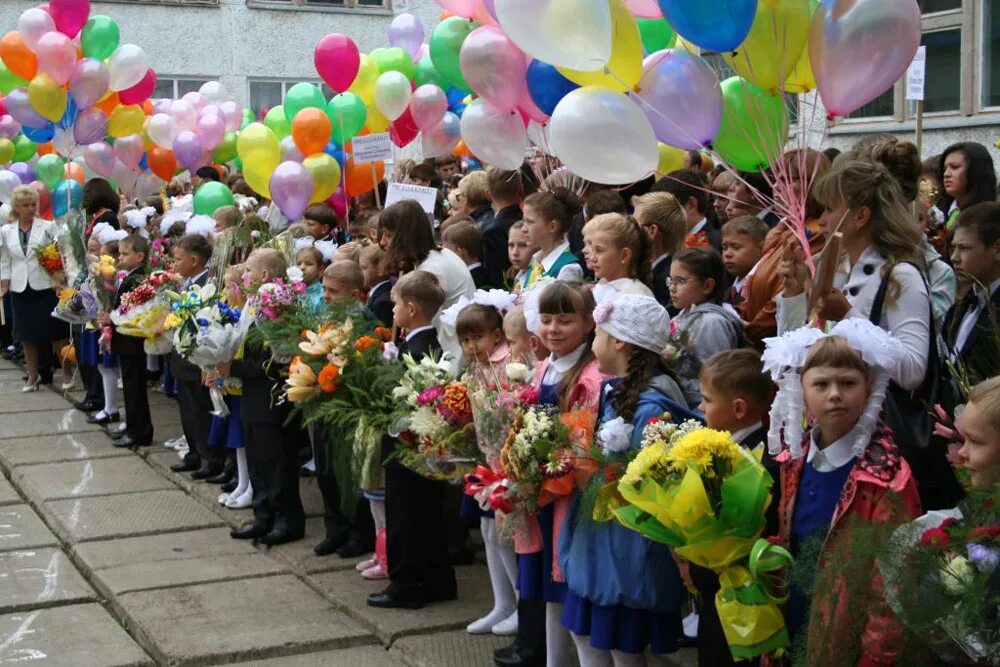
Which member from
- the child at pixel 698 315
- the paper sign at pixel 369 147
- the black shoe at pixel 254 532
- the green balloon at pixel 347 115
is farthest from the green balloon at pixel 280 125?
the child at pixel 698 315

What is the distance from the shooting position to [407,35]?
37.5ft

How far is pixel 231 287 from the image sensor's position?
311 inches

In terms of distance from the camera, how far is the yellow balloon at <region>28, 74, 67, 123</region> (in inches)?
472

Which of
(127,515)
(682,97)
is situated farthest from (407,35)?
(682,97)

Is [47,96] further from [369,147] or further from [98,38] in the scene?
[369,147]

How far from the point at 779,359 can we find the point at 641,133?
6.57ft

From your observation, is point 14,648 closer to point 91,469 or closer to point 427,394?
point 427,394

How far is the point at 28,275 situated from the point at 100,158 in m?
1.66

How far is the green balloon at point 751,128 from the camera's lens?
5.59m

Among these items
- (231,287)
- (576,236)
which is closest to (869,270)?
(576,236)

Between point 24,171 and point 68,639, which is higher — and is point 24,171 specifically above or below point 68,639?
below

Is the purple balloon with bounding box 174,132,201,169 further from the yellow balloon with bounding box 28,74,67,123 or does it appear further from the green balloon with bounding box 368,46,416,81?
the green balloon with bounding box 368,46,416,81

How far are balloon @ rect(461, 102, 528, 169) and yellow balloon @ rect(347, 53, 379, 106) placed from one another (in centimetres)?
271

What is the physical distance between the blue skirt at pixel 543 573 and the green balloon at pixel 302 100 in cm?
665
